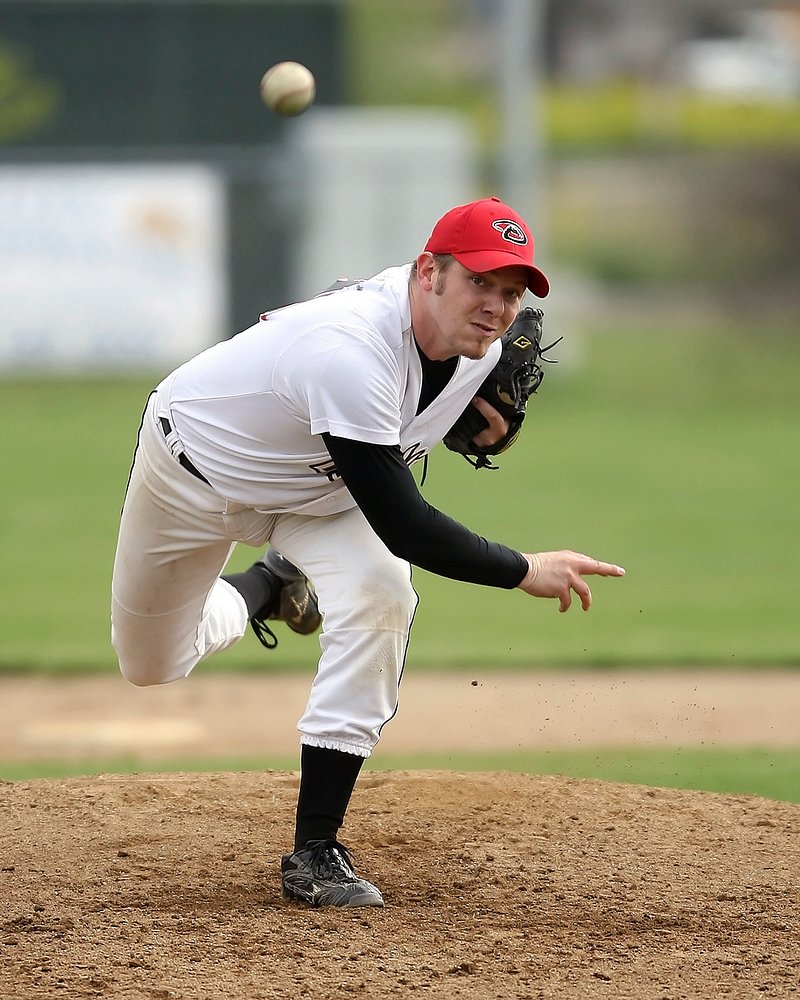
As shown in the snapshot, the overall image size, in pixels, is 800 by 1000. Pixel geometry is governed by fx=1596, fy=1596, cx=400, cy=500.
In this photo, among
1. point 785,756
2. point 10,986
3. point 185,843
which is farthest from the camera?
point 785,756

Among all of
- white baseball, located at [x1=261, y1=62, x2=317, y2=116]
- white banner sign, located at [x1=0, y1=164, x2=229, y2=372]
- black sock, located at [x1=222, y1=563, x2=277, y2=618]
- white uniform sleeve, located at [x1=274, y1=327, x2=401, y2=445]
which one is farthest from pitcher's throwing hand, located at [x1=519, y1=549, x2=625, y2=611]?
white banner sign, located at [x1=0, y1=164, x2=229, y2=372]

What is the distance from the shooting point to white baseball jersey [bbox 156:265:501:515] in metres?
3.84

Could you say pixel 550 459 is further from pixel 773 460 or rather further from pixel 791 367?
pixel 791 367

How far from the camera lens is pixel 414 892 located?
4.09 m

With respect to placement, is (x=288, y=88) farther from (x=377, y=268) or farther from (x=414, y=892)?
(x=377, y=268)

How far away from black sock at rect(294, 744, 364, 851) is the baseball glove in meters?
1.05

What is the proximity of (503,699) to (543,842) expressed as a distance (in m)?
2.27

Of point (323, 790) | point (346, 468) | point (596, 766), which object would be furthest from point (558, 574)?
point (596, 766)

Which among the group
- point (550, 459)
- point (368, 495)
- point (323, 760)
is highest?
point (368, 495)

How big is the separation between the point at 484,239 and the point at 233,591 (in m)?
1.66

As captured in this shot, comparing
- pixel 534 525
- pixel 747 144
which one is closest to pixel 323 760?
pixel 534 525

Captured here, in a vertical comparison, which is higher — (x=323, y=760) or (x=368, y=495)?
(x=368, y=495)

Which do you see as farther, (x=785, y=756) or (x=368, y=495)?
(x=785, y=756)

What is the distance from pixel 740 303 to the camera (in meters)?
20.3
